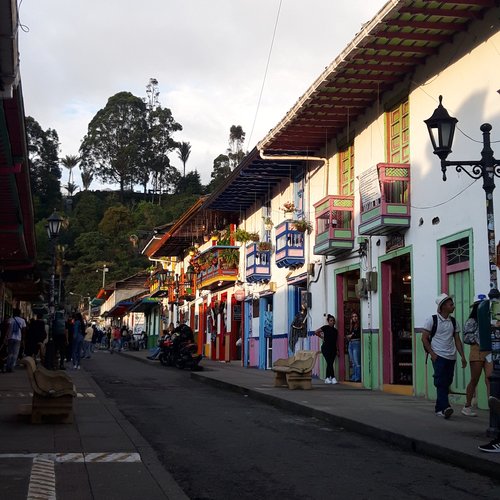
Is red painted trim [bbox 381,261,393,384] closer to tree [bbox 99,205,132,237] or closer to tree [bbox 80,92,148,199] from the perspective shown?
tree [bbox 99,205,132,237]

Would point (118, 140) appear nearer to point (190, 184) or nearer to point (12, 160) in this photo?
point (190, 184)

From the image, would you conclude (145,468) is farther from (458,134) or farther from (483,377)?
(458,134)

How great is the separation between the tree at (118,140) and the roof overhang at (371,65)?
7582cm

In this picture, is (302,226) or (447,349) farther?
(302,226)

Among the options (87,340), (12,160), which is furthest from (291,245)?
(87,340)

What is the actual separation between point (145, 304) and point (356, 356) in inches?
1474

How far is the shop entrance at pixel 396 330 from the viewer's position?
16156 millimetres

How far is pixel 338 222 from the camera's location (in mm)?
17984

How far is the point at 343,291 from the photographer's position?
749 inches

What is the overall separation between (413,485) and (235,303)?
2393 cm

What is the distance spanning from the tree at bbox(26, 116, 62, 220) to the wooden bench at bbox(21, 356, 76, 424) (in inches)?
2793

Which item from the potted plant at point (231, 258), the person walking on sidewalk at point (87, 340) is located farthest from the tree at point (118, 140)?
the potted plant at point (231, 258)

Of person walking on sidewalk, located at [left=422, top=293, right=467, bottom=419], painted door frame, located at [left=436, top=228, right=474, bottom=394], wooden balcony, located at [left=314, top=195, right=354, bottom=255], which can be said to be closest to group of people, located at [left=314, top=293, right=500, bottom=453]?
person walking on sidewalk, located at [left=422, top=293, right=467, bottom=419]

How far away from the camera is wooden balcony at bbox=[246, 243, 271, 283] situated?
25000 mm
